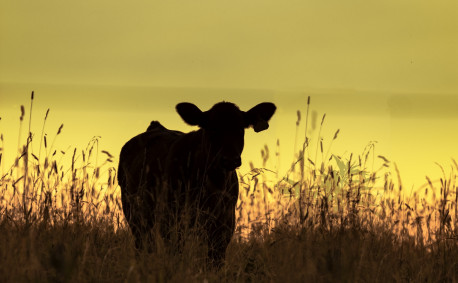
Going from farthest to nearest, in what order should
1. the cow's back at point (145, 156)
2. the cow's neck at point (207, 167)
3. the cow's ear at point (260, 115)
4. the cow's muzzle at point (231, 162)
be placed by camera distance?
1. the cow's back at point (145, 156)
2. the cow's ear at point (260, 115)
3. the cow's neck at point (207, 167)
4. the cow's muzzle at point (231, 162)

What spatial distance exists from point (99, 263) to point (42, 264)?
449 mm

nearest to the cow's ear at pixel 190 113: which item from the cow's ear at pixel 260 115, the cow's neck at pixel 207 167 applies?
the cow's neck at pixel 207 167

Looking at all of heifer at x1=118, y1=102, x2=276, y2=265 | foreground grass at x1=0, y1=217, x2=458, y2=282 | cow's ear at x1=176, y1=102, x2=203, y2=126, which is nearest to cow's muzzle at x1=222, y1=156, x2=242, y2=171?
heifer at x1=118, y1=102, x2=276, y2=265

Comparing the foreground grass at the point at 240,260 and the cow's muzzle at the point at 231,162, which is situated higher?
the cow's muzzle at the point at 231,162

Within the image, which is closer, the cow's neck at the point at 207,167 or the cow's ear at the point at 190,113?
the cow's neck at the point at 207,167

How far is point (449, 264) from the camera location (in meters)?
5.62

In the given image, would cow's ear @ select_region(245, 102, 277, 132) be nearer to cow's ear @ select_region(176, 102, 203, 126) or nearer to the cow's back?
cow's ear @ select_region(176, 102, 203, 126)

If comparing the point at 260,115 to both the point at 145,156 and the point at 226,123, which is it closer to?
the point at 226,123

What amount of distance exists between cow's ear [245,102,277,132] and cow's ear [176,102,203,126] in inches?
19.9

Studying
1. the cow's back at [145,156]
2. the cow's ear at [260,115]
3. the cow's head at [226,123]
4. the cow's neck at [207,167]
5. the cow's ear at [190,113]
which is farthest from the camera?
the cow's back at [145,156]

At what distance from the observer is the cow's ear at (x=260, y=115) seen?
705 cm

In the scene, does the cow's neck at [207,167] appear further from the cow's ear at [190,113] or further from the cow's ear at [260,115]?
the cow's ear at [260,115]

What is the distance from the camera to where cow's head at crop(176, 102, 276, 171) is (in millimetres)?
6367

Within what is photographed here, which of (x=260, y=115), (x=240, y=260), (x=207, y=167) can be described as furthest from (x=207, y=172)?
(x=240, y=260)
